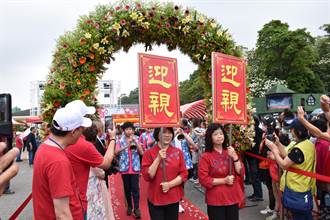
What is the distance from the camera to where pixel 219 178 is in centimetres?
367

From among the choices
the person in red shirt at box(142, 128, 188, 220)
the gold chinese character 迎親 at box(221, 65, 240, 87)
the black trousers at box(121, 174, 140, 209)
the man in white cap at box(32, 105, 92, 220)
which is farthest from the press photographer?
the black trousers at box(121, 174, 140, 209)

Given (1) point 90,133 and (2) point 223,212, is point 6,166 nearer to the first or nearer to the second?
(1) point 90,133

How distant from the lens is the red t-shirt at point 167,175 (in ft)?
12.0

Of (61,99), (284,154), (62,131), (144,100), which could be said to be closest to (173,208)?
(144,100)

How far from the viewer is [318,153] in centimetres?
404

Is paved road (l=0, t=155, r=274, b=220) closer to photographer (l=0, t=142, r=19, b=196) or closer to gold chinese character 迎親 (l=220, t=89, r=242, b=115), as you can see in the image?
gold chinese character 迎親 (l=220, t=89, r=242, b=115)

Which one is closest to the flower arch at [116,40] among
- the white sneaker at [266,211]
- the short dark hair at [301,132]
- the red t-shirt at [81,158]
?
the red t-shirt at [81,158]

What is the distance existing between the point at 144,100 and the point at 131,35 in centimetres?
206

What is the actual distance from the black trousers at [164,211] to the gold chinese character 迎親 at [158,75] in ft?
4.76

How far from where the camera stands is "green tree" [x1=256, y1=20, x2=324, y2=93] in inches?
1385

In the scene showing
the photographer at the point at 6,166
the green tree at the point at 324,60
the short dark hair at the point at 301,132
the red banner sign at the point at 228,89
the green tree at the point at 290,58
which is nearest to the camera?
the photographer at the point at 6,166

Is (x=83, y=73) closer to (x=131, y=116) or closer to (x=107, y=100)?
(x=131, y=116)

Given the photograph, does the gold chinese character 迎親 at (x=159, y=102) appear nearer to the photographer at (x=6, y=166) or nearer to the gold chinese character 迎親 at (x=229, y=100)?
the gold chinese character 迎親 at (x=229, y=100)

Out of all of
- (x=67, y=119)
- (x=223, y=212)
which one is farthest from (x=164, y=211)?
(x=67, y=119)
